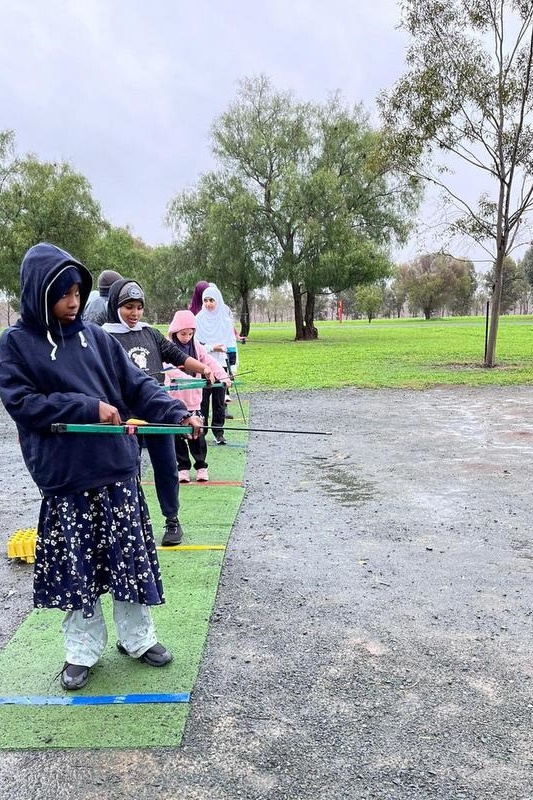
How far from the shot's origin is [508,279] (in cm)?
7744

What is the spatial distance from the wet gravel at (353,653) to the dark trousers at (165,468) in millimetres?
608

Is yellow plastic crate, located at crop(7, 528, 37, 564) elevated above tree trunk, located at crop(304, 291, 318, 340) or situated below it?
below

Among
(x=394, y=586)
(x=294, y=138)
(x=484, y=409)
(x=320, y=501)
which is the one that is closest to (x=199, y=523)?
(x=320, y=501)

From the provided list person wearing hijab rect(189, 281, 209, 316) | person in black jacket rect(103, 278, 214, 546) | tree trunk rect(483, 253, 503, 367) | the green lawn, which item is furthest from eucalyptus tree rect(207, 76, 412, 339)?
person in black jacket rect(103, 278, 214, 546)

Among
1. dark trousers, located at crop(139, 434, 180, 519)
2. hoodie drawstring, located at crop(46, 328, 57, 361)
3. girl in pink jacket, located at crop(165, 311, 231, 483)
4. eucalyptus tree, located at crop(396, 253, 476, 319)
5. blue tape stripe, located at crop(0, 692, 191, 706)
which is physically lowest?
blue tape stripe, located at crop(0, 692, 191, 706)

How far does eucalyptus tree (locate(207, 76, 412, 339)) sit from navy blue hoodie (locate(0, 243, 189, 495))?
28.4m

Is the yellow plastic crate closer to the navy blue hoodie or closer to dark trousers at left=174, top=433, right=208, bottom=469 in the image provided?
dark trousers at left=174, top=433, right=208, bottom=469

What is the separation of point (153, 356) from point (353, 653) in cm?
253

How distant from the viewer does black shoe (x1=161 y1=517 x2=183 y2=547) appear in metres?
4.69

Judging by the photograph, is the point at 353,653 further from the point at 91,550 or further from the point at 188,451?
the point at 188,451

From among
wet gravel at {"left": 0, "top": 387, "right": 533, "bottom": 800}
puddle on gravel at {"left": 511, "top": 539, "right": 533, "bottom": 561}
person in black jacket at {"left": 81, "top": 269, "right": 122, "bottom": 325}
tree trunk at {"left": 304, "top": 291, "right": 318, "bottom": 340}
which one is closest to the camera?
wet gravel at {"left": 0, "top": 387, "right": 533, "bottom": 800}

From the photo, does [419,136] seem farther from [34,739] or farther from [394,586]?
[34,739]

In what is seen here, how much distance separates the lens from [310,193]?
30.5 metres

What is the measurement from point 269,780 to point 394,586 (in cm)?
183
